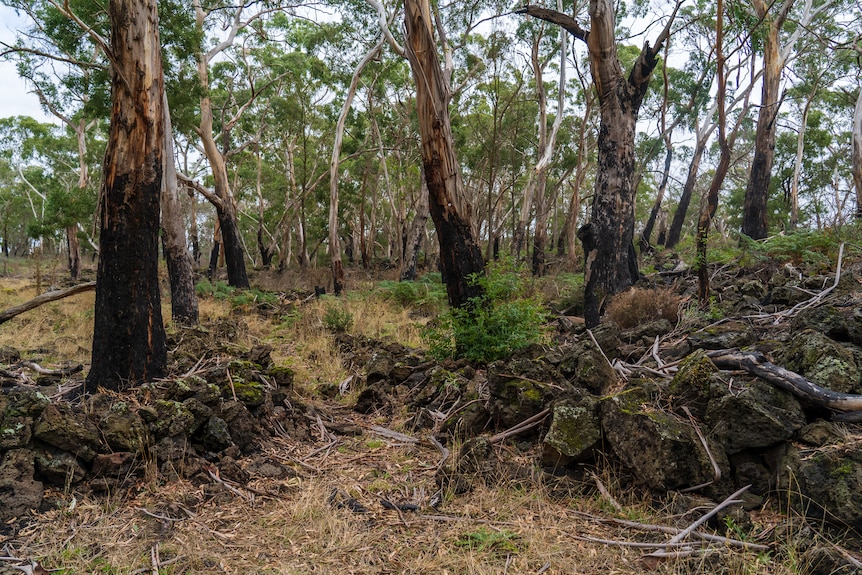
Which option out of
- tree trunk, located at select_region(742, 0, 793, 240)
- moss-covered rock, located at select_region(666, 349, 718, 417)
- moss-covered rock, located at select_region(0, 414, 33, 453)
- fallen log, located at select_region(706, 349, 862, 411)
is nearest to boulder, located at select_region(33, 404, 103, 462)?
moss-covered rock, located at select_region(0, 414, 33, 453)

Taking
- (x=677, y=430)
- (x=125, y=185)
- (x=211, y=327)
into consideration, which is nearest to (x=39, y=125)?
(x=211, y=327)

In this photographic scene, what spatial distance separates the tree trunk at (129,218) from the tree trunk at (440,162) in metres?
3.02

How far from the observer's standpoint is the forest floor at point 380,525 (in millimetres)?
2588

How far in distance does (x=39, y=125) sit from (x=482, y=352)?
99.7 feet

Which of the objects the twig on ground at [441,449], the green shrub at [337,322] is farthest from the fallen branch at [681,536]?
the green shrub at [337,322]

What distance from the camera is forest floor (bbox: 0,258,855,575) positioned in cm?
259

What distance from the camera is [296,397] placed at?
5223 mm

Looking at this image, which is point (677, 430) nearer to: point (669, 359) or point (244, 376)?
point (669, 359)

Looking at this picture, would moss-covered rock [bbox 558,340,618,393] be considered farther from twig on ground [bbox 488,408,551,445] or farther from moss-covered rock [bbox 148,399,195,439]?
moss-covered rock [bbox 148,399,195,439]

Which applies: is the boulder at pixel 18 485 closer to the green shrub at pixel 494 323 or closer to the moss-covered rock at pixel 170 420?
the moss-covered rock at pixel 170 420

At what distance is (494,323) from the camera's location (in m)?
5.47

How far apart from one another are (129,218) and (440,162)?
11.4ft

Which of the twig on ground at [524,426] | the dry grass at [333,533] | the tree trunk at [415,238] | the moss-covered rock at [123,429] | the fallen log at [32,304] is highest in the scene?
the tree trunk at [415,238]

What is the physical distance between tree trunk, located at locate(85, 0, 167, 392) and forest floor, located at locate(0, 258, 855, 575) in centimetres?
125
